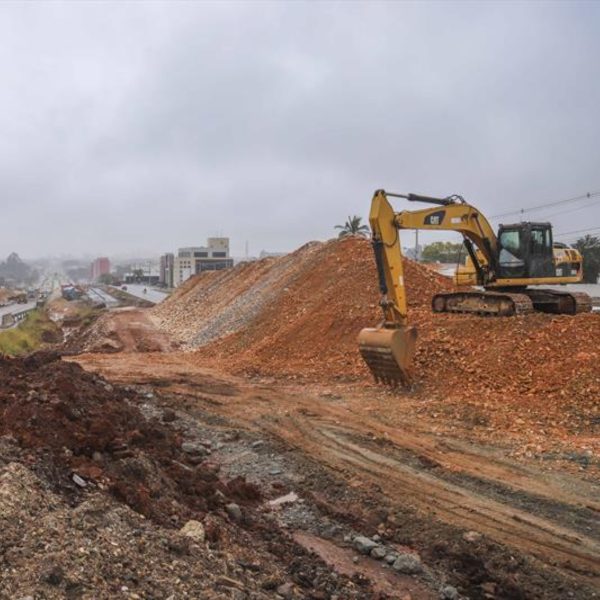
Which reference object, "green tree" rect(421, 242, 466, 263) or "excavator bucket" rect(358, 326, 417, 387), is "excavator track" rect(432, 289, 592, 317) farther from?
"green tree" rect(421, 242, 466, 263)

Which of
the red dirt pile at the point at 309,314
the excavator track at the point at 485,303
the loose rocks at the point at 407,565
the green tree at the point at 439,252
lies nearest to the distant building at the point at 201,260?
the green tree at the point at 439,252

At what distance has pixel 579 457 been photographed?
8.80 metres

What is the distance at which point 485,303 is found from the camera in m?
16.0

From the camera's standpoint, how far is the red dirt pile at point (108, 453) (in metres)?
5.79

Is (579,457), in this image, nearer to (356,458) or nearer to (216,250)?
(356,458)

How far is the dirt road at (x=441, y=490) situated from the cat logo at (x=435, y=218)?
3.93 meters

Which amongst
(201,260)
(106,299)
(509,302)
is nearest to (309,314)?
(509,302)

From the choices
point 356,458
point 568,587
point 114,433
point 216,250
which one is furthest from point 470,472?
point 216,250

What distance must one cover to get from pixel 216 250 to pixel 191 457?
408 feet

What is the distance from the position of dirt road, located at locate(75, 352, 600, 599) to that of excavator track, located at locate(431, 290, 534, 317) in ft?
14.0

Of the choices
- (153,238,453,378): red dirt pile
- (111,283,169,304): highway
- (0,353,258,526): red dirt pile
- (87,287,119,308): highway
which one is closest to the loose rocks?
(0,353,258,526): red dirt pile

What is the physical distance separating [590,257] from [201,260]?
68.1m

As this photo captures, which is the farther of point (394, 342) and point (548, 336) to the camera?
point (548, 336)

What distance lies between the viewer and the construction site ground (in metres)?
4.77
